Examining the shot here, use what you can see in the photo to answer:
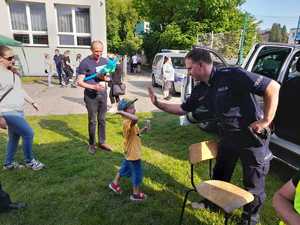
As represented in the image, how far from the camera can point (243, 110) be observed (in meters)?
2.47

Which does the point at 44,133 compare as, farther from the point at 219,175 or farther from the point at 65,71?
the point at 65,71

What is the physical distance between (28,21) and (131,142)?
1418cm

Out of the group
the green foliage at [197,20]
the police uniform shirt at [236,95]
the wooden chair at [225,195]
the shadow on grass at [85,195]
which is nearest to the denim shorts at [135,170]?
the shadow on grass at [85,195]

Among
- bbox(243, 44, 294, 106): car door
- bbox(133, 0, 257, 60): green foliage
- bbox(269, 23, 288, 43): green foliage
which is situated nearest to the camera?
bbox(243, 44, 294, 106): car door

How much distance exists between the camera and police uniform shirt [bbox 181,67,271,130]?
2.33 metres

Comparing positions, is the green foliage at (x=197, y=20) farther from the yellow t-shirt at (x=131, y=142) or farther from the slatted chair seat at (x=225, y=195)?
the slatted chair seat at (x=225, y=195)

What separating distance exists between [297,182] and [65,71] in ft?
42.6

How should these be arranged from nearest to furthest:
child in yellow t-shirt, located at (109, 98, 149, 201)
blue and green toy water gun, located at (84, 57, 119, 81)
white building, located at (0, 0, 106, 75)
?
child in yellow t-shirt, located at (109, 98, 149, 201), blue and green toy water gun, located at (84, 57, 119, 81), white building, located at (0, 0, 106, 75)

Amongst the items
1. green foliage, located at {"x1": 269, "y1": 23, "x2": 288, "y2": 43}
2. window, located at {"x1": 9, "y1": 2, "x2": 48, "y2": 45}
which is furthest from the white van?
green foliage, located at {"x1": 269, "y1": 23, "x2": 288, "y2": 43}

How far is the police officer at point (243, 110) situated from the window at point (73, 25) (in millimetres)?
14163

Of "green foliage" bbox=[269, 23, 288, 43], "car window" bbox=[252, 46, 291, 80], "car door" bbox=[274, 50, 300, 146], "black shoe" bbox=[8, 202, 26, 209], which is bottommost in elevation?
"black shoe" bbox=[8, 202, 26, 209]

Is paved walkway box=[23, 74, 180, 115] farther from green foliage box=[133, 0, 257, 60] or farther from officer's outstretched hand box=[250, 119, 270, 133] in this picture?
green foliage box=[133, 0, 257, 60]

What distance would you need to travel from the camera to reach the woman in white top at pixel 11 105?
11.7 feet

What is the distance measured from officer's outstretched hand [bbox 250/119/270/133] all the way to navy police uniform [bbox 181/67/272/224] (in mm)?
67
